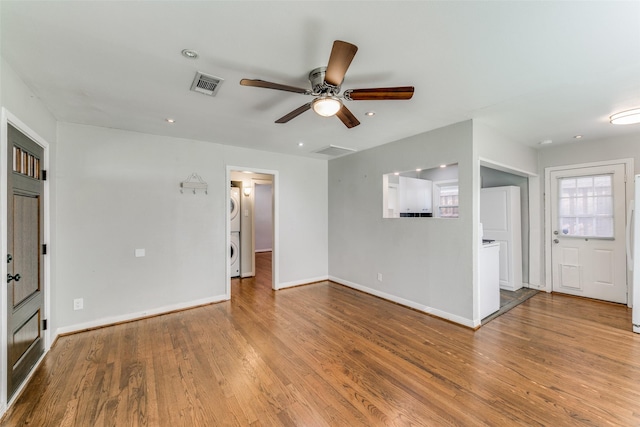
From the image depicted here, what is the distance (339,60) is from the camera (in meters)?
1.64

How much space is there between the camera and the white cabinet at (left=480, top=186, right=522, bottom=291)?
474 cm

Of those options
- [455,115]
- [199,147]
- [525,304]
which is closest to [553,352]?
[525,304]

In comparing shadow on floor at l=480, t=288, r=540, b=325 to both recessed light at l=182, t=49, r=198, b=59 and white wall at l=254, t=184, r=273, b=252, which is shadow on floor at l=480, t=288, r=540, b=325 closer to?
recessed light at l=182, t=49, r=198, b=59

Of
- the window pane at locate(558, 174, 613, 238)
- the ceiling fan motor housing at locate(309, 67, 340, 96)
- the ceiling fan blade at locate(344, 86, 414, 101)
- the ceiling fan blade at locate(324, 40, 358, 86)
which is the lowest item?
the window pane at locate(558, 174, 613, 238)

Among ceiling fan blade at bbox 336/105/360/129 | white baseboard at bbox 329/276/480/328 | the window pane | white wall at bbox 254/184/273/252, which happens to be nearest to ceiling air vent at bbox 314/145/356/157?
ceiling fan blade at bbox 336/105/360/129

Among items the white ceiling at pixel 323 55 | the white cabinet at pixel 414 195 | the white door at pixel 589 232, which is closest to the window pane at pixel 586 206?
the white door at pixel 589 232

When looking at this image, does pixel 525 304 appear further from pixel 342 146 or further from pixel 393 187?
pixel 342 146

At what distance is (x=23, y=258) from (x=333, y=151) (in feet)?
13.5

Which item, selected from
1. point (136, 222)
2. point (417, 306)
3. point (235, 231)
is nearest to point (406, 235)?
point (417, 306)

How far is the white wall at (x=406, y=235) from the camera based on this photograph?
3.32 meters

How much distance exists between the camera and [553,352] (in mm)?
2695

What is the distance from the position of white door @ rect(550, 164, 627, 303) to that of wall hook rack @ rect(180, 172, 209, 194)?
593 cm

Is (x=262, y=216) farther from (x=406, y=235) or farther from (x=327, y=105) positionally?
(x=327, y=105)

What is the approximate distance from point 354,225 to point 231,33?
3.82 metres
